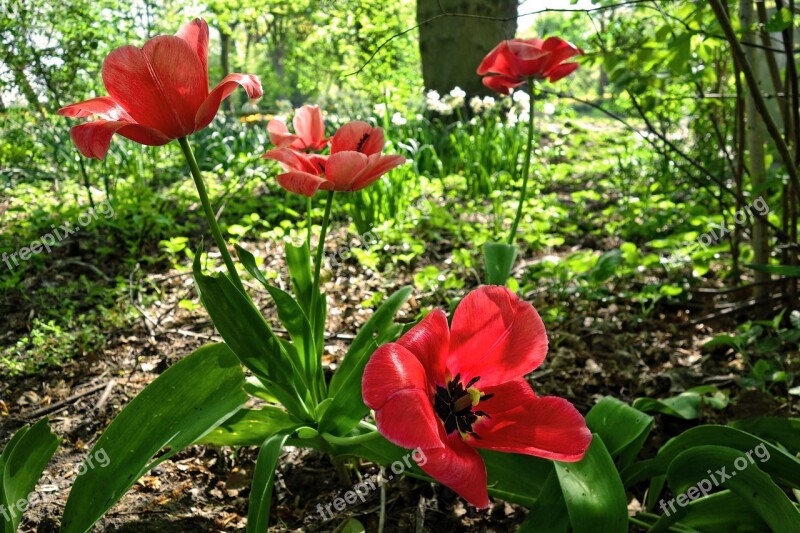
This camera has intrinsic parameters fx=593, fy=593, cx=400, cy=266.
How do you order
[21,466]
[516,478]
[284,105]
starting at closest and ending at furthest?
[21,466] → [516,478] → [284,105]

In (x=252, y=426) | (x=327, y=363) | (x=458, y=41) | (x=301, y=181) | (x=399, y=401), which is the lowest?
(x=327, y=363)

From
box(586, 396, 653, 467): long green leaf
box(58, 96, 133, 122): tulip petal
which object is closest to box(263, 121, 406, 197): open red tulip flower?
box(58, 96, 133, 122): tulip petal

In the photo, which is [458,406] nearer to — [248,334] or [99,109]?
[248,334]

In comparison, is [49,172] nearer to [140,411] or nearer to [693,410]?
[140,411]

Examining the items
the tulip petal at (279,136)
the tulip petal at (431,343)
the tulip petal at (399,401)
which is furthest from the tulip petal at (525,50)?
the tulip petal at (399,401)

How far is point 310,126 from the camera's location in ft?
4.75

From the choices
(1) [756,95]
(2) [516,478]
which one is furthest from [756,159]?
(2) [516,478]

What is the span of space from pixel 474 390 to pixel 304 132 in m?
0.83

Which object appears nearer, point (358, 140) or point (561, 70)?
point (358, 140)

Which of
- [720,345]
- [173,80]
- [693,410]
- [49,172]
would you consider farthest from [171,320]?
[49,172]

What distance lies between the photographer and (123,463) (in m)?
1.13

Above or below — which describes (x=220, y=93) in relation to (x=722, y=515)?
above

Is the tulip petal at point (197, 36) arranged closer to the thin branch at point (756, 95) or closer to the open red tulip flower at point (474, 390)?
the open red tulip flower at point (474, 390)

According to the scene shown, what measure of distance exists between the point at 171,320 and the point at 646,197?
9.78 feet
